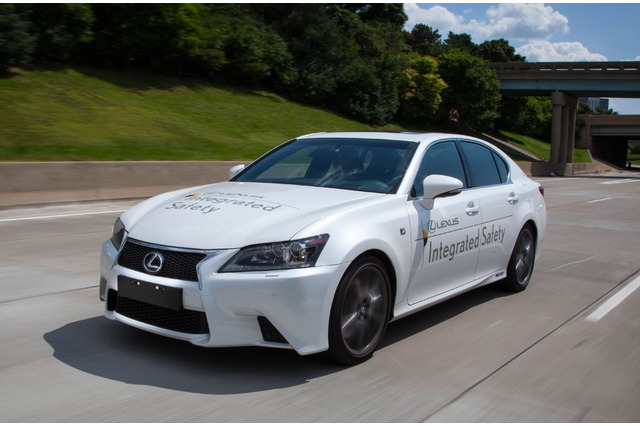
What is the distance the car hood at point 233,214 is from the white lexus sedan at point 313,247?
1cm

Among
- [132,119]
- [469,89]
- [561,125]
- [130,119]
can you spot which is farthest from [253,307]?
[561,125]

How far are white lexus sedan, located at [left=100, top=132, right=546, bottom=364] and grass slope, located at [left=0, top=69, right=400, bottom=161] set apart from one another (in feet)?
39.5

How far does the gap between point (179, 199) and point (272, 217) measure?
1.03 m

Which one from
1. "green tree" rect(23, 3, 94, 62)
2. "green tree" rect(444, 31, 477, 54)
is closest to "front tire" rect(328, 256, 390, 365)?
Answer: "green tree" rect(23, 3, 94, 62)

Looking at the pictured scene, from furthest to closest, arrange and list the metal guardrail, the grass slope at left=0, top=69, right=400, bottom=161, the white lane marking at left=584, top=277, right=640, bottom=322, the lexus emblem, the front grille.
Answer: the metal guardrail, the grass slope at left=0, top=69, right=400, bottom=161, the white lane marking at left=584, top=277, right=640, bottom=322, the lexus emblem, the front grille

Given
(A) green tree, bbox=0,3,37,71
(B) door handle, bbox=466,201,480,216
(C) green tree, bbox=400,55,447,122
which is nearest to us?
(B) door handle, bbox=466,201,480,216

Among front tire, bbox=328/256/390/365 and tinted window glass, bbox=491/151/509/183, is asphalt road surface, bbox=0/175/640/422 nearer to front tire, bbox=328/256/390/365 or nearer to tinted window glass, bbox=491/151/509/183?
front tire, bbox=328/256/390/365

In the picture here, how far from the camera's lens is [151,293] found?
4.19 metres

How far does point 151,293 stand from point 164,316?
0.59ft

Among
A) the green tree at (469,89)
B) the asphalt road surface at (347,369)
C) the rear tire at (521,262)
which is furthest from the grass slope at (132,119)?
the green tree at (469,89)

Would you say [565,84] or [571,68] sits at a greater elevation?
[571,68]

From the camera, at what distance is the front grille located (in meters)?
4.12

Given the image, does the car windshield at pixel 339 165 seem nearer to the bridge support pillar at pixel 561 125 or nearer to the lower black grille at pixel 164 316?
the lower black grille at pixel 164 316

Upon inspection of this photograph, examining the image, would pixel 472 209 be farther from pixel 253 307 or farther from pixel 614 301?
pixel 253 307
